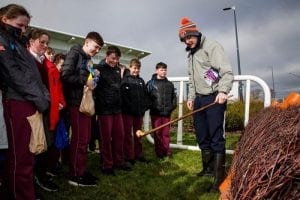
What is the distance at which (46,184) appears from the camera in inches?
193

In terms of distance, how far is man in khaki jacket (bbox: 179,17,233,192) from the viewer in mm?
4973

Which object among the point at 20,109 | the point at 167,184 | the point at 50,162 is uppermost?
the point at 20,109

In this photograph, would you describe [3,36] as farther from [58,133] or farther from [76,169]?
[76,169]

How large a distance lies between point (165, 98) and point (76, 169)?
2.95m

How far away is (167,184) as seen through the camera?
17.7ft

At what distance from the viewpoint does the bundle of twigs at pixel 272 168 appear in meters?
2.50

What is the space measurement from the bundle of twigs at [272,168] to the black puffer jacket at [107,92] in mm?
3259

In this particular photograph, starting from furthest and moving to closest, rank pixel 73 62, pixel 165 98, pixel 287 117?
pixel 165 98 < pixel 73 62 < pixel 287 117

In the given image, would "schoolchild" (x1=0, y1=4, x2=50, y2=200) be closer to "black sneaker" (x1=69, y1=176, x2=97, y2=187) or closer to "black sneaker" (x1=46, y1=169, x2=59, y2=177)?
"black sneaker" (x1=69, y1=176, x2=97, y2=187)

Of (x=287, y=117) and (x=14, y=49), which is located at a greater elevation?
(x=14, y=49)

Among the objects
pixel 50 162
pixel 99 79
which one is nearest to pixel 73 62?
pixel 99 79

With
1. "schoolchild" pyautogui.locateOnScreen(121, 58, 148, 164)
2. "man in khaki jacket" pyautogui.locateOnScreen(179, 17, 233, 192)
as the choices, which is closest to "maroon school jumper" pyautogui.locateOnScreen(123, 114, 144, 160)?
"schoolchild" pyautogui.locateOnScreen(121, 58, 148, 164)

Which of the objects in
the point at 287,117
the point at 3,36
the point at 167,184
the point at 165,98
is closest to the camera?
the point at 287,117

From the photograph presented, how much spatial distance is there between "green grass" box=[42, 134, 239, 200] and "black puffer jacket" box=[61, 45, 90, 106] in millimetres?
1170
